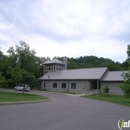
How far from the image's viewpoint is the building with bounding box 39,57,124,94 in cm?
3691

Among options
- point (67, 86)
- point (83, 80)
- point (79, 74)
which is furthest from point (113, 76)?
point (67, 86)

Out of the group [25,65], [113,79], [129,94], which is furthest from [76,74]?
[129,94]

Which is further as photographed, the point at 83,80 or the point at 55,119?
the point at 83,80

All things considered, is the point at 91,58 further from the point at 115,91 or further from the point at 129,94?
the point at 129,94

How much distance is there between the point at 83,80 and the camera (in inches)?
1561

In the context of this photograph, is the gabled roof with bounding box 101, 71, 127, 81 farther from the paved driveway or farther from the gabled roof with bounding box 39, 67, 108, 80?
the paved driveway

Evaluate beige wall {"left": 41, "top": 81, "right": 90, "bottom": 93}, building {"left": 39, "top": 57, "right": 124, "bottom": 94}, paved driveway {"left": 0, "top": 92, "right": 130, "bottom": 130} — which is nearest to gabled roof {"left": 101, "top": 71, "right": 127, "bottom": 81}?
building {"left": 39, "top": 57, "right": 124, "bottom": 94}

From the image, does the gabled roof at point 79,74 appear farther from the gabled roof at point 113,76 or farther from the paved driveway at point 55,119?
the paved driveway at point 55,119

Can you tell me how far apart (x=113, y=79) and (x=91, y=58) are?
6057 centimetres

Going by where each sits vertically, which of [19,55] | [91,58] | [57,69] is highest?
[91,58]

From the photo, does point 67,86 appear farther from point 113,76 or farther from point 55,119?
point 55,119

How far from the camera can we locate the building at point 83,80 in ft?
121

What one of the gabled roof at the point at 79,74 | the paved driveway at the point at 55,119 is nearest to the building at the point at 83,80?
the gabled roof at the point at 79,74

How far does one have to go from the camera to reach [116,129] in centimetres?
745
